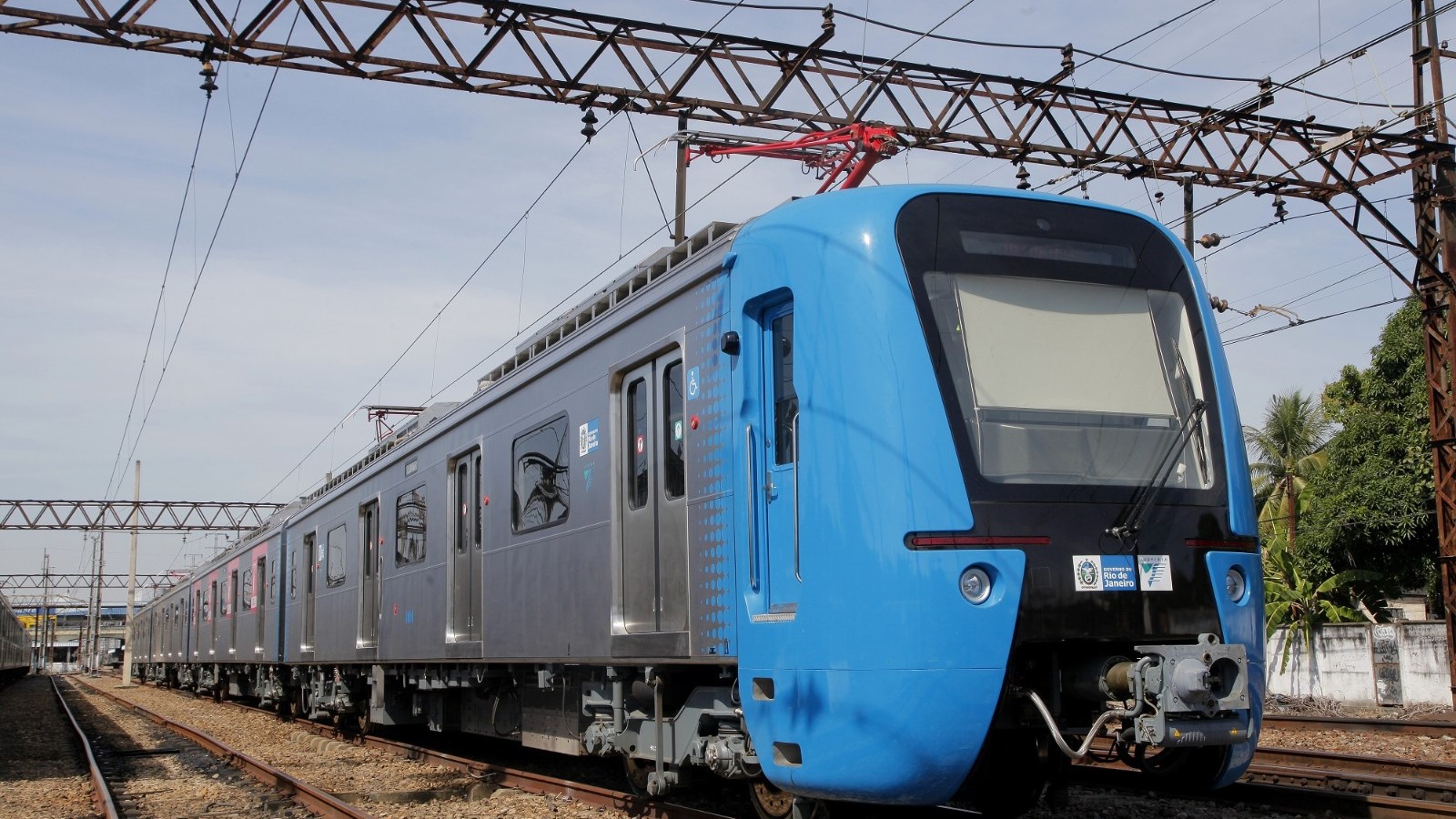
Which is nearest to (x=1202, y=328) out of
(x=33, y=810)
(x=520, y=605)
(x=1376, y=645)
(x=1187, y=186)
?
(x=520, y=605)

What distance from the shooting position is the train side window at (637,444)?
7922 millimetres

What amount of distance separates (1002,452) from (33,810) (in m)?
9.83

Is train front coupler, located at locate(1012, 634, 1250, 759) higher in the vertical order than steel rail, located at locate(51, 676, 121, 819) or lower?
higher

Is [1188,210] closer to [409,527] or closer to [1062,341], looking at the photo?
[409,527]

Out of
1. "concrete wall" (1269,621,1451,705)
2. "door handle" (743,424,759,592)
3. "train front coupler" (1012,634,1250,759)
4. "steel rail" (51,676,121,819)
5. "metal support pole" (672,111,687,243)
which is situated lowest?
"steel rail" (51,676,121,819)

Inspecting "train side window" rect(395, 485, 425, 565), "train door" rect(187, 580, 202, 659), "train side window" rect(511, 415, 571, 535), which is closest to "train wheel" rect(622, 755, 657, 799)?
"train side window" rect(511, 415, 571, 535)

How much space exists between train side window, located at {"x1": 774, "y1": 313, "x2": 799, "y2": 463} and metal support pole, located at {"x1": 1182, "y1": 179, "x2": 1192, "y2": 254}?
11.1m

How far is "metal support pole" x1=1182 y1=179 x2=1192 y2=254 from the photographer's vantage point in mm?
16505

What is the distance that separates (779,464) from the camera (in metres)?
6.50

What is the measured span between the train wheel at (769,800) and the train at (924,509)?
0.02 m

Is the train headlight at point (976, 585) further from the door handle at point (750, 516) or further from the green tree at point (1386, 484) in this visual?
the green tree at point (1386, 484)

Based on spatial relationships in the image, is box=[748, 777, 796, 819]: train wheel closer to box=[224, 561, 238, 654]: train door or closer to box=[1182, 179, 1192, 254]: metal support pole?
box=[1182, 179, 1192, 254]: metal support pole

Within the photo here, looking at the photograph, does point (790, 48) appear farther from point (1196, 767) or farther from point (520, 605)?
point (1196, 767)

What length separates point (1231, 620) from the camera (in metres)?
6.23
